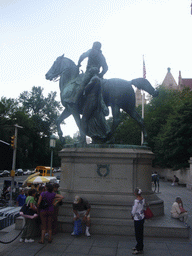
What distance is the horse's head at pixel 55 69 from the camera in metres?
11.1

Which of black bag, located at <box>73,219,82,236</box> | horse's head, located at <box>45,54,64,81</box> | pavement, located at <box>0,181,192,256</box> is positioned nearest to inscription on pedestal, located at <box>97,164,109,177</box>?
black bag, located at <box>73,219,82,236</box>

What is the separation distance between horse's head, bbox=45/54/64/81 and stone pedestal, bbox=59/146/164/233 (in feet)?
11.6

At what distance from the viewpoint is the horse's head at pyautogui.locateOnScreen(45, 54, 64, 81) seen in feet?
36.4

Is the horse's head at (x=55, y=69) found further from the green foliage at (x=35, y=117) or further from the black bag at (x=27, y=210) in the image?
the green foliage at (x=35, y=117)

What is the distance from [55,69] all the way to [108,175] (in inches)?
192

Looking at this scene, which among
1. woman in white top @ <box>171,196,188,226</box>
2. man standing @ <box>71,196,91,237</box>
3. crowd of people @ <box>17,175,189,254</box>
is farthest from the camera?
woman in white top @ <box>171,196,188,226</box>

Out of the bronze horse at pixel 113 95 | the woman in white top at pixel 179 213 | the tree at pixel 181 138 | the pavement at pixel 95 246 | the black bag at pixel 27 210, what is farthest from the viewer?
the tree at pixel 181 138

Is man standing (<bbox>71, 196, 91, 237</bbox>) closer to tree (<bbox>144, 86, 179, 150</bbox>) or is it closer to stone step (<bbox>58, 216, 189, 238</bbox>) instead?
stone step (<bbox>58, 216, 189, 238</bbox>)

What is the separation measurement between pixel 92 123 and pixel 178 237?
15.6 ft

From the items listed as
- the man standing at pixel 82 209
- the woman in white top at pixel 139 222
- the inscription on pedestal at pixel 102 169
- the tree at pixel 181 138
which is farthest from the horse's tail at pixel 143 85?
the tree at pixel 181 138

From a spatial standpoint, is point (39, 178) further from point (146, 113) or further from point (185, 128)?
point (146, 113)

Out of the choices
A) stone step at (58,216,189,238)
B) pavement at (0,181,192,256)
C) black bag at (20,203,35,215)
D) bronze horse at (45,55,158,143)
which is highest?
bronze horse at (45,55,158,143)

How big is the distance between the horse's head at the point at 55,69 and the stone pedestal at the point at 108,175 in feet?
11.6

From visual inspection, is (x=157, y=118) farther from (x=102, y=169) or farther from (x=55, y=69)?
(x=102, y=169)
